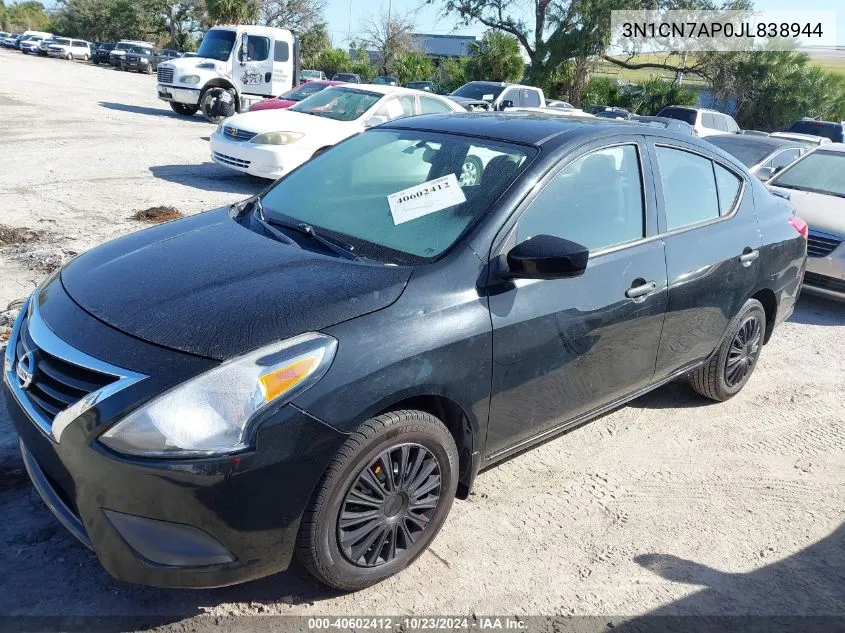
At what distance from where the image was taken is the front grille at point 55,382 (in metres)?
2.36

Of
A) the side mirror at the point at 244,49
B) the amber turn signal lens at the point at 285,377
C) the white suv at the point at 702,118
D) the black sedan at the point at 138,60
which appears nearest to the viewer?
the amber turn signal lens at the point at 285,377

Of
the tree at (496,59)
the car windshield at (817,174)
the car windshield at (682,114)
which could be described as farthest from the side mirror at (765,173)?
the tree at (496,59)

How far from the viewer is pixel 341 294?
8.79 ft

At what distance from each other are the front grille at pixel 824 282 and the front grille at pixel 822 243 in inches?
8.0

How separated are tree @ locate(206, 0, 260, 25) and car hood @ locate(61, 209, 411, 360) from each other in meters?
40.4

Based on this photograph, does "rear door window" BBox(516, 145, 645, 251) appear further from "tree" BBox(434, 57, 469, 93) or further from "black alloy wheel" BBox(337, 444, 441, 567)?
"tree" BBox(434, 57, 469, 93)

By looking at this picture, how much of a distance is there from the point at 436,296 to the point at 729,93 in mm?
35971

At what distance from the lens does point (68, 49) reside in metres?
50.2

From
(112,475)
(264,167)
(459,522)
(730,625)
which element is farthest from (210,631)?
(264,167)

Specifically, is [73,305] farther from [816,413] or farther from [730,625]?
[816,413]

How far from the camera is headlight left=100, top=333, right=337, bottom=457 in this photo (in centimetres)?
223

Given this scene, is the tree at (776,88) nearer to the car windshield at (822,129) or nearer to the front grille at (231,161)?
the car windshield at (822,129)

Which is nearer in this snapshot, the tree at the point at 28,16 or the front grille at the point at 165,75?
the front grille at the point at 165,75

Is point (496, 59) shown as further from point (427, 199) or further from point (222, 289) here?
point (222, 289)
